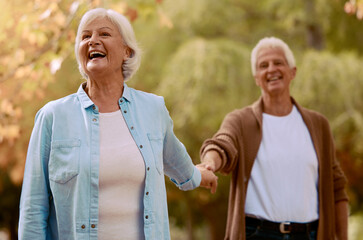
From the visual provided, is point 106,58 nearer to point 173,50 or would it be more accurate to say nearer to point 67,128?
point 67,128

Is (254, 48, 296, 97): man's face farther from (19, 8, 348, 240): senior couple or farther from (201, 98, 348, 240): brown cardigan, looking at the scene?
(19, 8, 348, 240): senior couple

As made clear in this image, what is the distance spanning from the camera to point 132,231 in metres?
2.10

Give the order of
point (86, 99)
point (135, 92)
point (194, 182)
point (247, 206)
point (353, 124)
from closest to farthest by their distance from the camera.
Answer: point (86, 99), point (135, 92), point (194, 182), point (247, 206), point (353, 124)

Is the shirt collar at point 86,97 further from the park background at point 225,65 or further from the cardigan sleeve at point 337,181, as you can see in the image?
the park background at point 225,65

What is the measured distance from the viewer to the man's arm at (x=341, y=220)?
11.3 ft

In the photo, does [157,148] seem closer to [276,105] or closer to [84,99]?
[84,99]

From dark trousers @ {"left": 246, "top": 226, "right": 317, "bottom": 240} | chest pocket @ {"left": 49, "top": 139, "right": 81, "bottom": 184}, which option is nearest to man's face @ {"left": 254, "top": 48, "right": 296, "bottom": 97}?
dark trousers @ {"left": 246, "top": 226, "right": 317, "bottom": 240}

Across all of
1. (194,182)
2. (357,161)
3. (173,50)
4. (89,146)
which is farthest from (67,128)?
(357,161)

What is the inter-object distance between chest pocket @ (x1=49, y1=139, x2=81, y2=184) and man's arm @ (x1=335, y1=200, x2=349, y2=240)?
2121 mm

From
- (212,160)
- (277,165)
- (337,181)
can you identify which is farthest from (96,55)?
(337,181)

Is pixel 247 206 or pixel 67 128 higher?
pixel 67 128

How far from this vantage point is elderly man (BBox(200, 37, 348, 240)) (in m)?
3.12

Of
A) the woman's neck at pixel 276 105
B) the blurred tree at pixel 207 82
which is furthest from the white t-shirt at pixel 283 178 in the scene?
the blurred tree at pixel 207 82

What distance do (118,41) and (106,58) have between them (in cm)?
11
